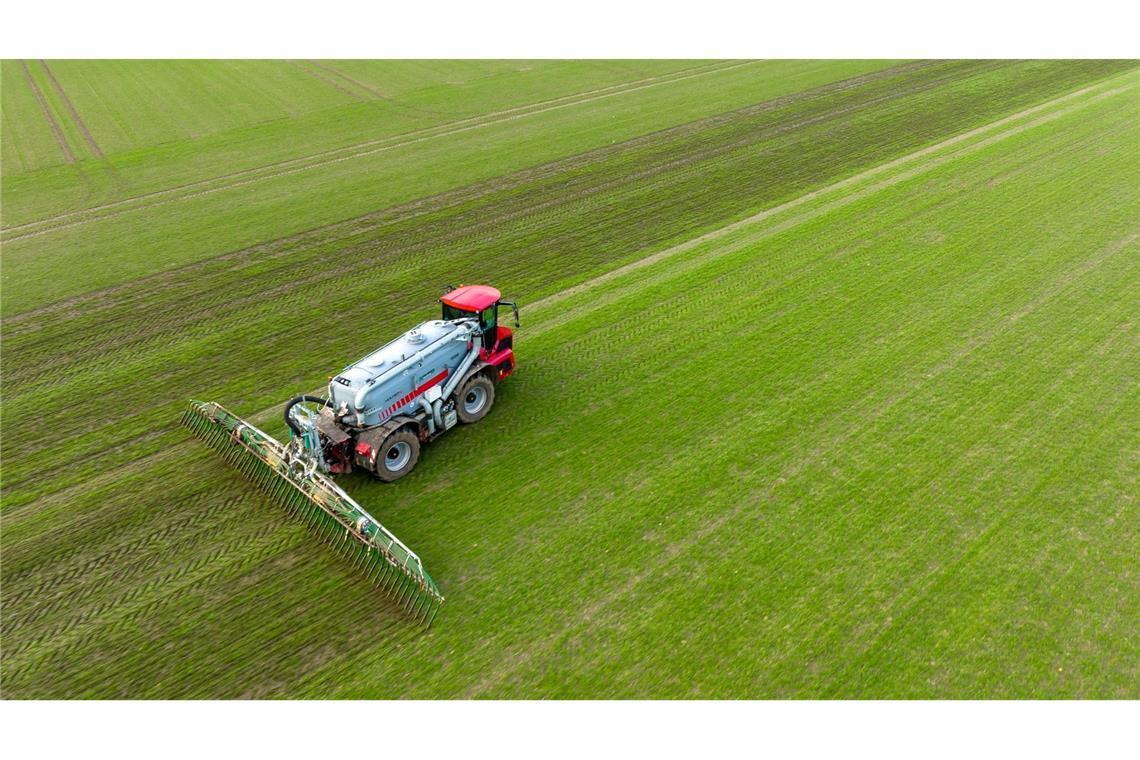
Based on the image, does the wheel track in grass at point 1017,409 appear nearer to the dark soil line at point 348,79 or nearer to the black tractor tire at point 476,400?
the black tractor tire at point 476,400

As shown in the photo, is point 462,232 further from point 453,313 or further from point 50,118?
point 50,118

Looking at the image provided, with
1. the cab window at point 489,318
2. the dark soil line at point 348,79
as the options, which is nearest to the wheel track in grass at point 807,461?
the cab window at point 489,318

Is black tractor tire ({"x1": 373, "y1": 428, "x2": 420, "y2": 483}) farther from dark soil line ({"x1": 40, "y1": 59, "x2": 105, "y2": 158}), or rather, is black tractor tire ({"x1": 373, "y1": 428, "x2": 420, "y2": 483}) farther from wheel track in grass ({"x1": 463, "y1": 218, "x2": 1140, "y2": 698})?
dark soil line ({"x1": 40, "y1": 59, "x2": 105, "y2": 158})

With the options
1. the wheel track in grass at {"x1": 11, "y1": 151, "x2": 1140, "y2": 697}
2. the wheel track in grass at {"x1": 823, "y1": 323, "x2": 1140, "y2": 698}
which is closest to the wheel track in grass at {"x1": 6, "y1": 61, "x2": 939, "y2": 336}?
the wheel track in grass at {"x1": 11, "y1": 151, "x2": 1140, "y2": 697}

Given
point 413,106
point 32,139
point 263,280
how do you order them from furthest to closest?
point 413,106, point 32,139, point 263,280

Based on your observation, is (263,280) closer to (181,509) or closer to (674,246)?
(181,509)

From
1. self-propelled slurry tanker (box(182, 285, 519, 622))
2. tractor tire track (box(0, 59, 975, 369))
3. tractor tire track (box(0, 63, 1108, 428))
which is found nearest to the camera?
self-propelled slurry tanker (box(182, 285, 519, 622))

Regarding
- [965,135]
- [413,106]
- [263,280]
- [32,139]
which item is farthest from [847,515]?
[32,139]
